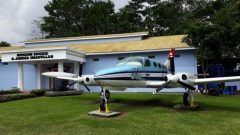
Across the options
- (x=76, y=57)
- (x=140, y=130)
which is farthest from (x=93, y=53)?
(x=140, y=130)

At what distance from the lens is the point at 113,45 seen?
34562 mm

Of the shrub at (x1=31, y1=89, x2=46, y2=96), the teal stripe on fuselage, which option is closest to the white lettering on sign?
the shrub at (x1=31, y1=89, x2=46, y2=96)

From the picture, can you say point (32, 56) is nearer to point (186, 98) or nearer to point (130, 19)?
point (186, 98)

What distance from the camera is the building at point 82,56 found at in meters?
29.6

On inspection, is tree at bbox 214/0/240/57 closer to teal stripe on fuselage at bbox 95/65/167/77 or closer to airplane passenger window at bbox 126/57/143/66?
teal stripe on fuselage at bbox 95/65/167/77

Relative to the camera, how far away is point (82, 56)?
32.3 m

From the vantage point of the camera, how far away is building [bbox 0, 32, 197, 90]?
29.6 m

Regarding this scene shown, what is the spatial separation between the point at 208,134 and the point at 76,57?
68.8ft

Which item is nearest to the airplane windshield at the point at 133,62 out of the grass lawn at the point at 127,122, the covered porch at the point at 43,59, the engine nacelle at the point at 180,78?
the engine nacelle at the point at 180,78

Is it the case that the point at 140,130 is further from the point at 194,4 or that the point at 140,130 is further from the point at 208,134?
the point at 194,4

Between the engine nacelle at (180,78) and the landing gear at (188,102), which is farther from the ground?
the engine nacelle at (180,78)

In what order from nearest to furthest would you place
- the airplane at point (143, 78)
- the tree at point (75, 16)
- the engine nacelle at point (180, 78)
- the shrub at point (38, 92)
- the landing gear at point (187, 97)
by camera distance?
the engine nacelle at point (180, 78), the airplane at point (143, 78), the landing gear at point (187, 97), the shrub at point (38, 92), the tree at point (75, 16)

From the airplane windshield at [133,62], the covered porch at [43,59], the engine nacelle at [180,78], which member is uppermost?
the covered porch at [43,59]

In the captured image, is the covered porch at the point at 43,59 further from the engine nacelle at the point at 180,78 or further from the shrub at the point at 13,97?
the engine nacelle at the point at 180,78
